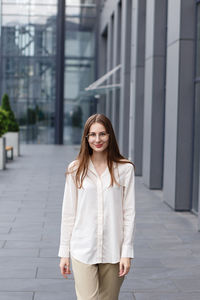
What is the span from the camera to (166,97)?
11.2 meters

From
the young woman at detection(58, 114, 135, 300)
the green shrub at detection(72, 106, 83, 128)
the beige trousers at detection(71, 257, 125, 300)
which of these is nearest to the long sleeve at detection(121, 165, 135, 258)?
the young woman at detection(58, 114, 135, 300)

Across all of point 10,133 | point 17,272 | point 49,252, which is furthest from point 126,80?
point 17,272

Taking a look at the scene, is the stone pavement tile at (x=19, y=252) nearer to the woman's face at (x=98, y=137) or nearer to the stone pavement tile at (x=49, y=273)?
the stone pavement tile at (x=49, y=273)

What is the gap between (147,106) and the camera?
542 inches

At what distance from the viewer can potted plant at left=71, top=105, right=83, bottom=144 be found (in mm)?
32562

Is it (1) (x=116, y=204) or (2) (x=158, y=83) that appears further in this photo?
(2) (x=158, y=83)

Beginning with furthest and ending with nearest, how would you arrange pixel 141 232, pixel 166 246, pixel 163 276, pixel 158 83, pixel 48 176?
1. pixel 48 176
2. pixel 158 83
3. pixel 141 232
4. pixel 166 246
5. pixel 163 276

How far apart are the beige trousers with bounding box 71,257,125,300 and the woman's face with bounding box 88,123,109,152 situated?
0.71 meters

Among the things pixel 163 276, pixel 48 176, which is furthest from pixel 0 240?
pixel 48 176

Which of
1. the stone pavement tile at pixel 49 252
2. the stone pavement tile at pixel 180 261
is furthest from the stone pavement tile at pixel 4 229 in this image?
the stone pavement tile at pixel 180 261

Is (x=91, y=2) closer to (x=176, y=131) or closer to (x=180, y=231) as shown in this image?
(x=176, y=131)

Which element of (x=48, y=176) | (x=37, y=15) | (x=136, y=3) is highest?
(x=37, y=15)

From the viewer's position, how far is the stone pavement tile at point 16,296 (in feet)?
16.5

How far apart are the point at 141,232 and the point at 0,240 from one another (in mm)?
2157
